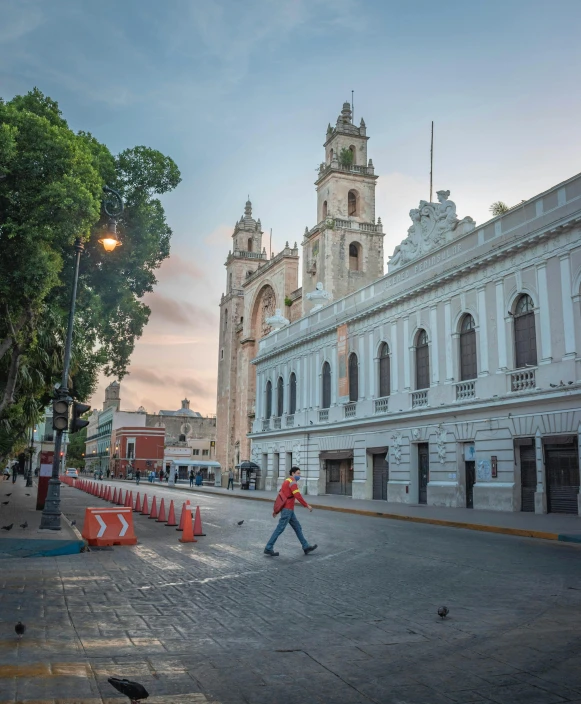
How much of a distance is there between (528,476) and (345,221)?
33397 mm

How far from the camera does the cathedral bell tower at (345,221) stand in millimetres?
52888

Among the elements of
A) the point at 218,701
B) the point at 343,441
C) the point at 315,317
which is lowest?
the point at 218,701

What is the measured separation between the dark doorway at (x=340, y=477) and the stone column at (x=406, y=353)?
740 cm

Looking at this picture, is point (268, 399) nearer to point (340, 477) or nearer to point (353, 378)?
point (340, 477)

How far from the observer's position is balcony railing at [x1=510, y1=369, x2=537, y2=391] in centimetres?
2333

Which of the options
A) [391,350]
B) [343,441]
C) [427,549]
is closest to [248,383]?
[343,441]

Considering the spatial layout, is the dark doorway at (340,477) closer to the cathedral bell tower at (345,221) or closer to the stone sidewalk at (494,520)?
the stone sidewalk at (494,520)

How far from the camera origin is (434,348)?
29172mm

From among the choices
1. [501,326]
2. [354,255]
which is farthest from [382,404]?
[354,255]

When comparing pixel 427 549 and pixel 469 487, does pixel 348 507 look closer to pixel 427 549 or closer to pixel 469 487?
pixel 469 487

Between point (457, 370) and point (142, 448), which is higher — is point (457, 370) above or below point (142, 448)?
below

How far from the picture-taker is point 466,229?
2830 centimetres

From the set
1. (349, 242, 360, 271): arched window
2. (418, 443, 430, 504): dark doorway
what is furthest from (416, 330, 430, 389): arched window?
(349, 242, 360, 271): arched window

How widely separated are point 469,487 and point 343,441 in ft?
37.5
